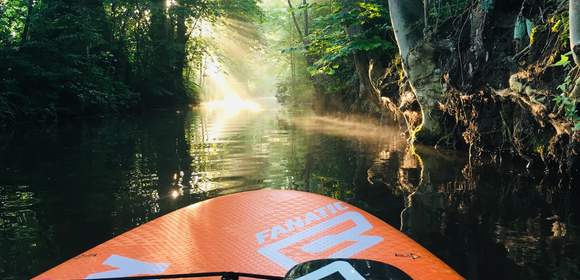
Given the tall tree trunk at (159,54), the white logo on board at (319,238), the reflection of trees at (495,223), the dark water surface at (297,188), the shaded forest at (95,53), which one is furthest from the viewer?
the tall tree trunk at (159,54)

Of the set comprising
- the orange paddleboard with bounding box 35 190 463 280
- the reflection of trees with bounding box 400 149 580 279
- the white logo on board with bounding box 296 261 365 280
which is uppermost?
the white logo on board with bounding box 296 261 365 280

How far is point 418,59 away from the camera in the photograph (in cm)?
842

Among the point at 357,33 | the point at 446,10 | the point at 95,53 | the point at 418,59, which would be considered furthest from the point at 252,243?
the point at 95,53

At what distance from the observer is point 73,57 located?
1460 cm

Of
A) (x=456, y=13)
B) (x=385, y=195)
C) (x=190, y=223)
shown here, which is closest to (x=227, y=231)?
(x=190, y=223)

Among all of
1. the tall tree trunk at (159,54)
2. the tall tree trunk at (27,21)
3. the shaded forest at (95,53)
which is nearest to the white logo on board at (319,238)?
the shaded forest at (95,53)

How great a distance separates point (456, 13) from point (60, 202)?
25.3ft

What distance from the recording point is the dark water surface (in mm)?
3529

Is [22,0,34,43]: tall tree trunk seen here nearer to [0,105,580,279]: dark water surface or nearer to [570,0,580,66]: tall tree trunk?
[0,105,580,279]: dark water surface

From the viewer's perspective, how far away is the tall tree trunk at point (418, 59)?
328 inches

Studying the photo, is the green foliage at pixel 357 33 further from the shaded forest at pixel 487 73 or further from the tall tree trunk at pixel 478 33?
the tall tree trunk at pixel 478 33

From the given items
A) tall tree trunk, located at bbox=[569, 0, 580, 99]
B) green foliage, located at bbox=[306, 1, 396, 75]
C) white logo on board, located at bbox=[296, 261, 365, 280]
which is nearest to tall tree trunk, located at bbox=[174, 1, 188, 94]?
green foliage, located at bbox=[306, 1, 396, 75]

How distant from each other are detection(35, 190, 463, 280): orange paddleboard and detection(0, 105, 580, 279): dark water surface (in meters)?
0.74

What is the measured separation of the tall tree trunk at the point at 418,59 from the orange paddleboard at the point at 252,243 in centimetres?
549
